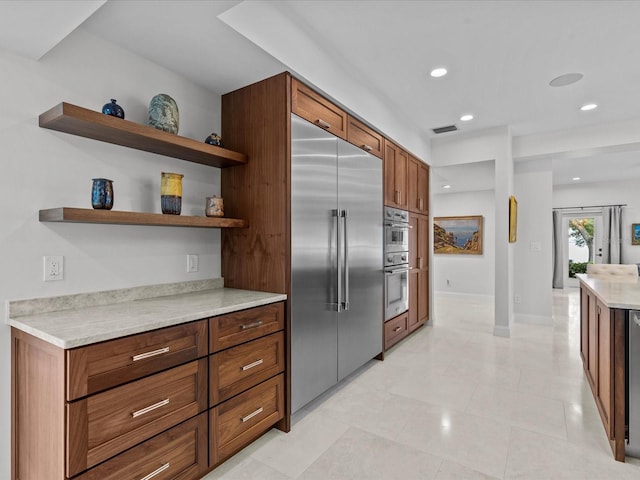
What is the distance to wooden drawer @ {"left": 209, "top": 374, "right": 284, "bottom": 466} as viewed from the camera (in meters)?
1.73

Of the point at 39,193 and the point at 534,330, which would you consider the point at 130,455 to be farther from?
the point at 534,330

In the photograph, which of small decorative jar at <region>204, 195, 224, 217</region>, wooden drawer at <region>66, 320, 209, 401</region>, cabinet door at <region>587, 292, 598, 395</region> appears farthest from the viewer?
cabinet door at <region>587, 292, 598, 395</region>

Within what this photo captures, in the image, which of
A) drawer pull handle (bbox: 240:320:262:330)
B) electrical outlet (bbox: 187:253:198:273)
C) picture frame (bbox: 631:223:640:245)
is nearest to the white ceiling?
electrical outlet (bbox: 187:253:198:273)

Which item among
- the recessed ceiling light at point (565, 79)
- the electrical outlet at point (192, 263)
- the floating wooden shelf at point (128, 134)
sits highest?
the recessed ceiling light at point (565, 79)

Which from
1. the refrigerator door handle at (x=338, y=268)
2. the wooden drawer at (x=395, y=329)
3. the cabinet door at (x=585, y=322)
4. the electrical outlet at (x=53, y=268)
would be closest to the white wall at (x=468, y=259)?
the wooden drawer at (x=395, y=329)

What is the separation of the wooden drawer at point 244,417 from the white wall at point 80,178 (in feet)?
2.91

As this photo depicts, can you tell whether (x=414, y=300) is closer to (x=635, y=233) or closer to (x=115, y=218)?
(x=115, y=218)

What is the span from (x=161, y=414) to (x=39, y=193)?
47.6 inches

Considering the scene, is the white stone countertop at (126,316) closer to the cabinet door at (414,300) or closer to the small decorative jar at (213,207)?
the small decorative jar at (213,207)

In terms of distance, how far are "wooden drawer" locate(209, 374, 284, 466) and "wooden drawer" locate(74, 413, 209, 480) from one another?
61 millimetres

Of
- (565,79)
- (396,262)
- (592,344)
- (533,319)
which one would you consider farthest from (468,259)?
(592,344)

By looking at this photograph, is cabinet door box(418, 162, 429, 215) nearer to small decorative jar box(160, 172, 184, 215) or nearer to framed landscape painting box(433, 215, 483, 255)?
framed landscape painting box(433, 215, 483, 255)

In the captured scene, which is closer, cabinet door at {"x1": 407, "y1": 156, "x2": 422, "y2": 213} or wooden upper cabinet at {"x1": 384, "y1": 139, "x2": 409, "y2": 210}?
wooden upper cabinet at {"x1": 384, "y1": 139, "x2": 409, "y2": 210}

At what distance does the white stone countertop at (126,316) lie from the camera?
50.9 inches
